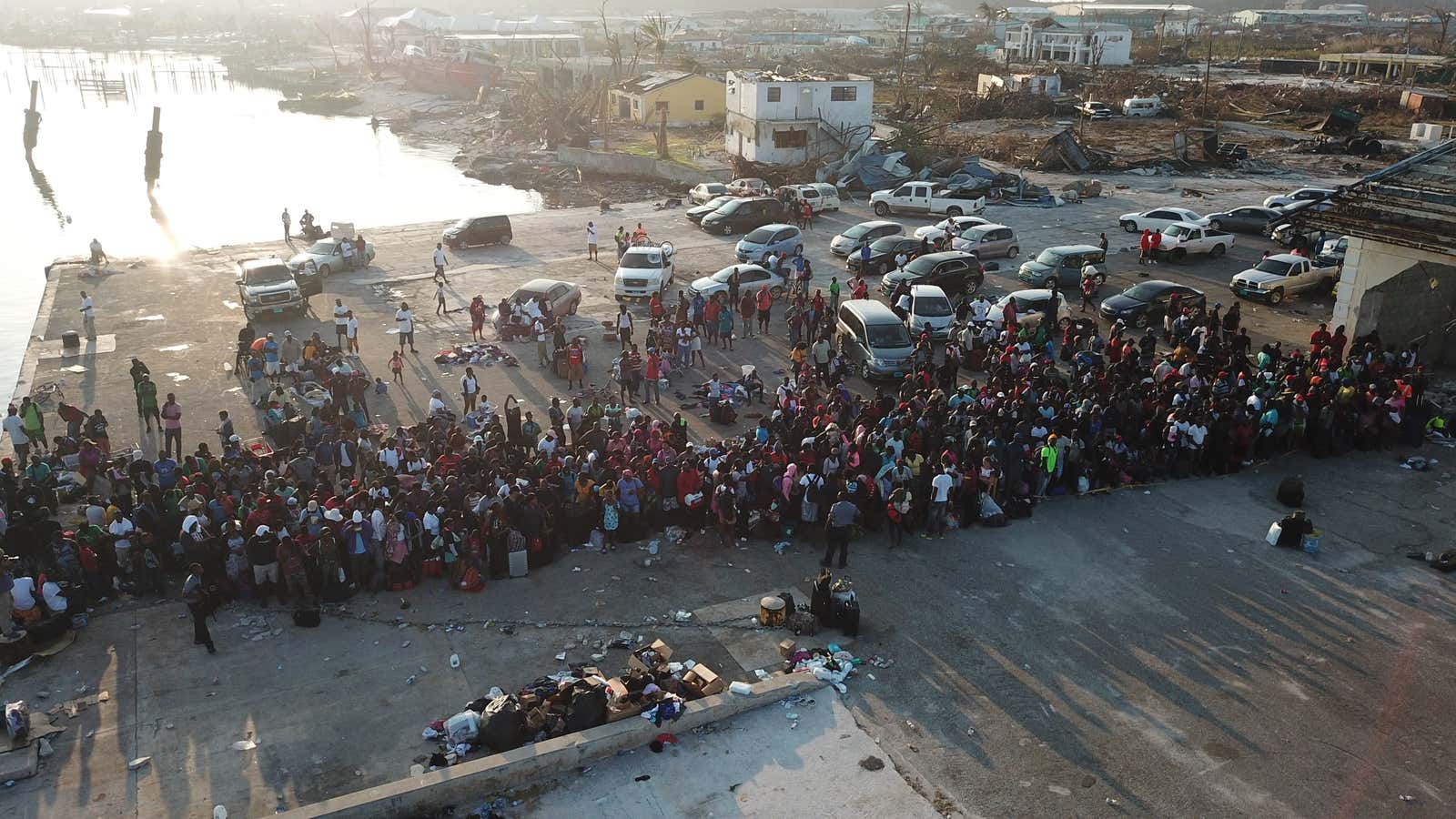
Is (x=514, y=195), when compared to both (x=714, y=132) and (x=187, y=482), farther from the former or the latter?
(x=187, y=482)

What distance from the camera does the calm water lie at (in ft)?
153

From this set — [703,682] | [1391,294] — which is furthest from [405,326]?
[1391,294]

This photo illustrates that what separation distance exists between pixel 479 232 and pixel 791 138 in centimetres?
1982

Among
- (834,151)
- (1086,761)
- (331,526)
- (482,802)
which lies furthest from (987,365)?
(834,151)

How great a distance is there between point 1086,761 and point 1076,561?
474cm

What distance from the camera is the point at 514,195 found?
56438 millimetres

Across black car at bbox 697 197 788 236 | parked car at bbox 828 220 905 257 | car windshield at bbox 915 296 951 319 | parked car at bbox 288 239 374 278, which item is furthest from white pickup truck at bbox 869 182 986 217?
parked car at bbox 288 239 374 278

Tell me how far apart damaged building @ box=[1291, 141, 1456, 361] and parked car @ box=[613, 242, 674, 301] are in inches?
624

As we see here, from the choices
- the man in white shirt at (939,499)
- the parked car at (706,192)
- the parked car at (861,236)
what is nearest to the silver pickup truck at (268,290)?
the parked car at (861,236)

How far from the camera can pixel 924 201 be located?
40.5 m

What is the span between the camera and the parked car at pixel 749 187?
42156 millimetres

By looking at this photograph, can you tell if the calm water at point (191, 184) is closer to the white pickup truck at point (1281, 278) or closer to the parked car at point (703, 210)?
the parked car at point (703, 210)

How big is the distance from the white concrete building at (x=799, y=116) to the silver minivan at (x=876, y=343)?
28.2 metres

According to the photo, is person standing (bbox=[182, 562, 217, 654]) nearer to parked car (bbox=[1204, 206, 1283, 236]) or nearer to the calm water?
the calm water
